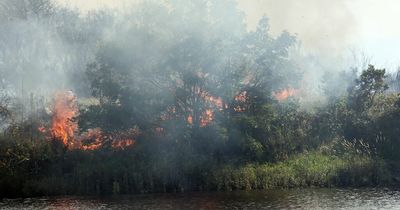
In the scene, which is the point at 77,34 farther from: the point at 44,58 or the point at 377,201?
the point at 377,201

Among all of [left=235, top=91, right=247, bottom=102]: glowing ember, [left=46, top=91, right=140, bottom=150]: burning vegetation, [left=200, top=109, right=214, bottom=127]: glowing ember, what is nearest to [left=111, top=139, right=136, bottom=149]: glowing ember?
[left=46, top=91, right=140, bottom=150]: burning vegetation

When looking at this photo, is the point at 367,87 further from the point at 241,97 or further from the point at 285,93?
the point at 241,97

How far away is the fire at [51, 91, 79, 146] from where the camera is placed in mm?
50438

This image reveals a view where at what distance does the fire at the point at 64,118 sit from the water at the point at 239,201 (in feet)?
30.5

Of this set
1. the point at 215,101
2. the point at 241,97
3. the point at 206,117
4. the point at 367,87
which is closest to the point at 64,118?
the point at 206,117

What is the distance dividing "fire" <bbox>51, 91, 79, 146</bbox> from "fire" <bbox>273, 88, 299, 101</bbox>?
67.4 ft

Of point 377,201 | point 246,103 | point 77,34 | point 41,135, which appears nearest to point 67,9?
point 77,34

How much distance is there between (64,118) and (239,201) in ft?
73.2

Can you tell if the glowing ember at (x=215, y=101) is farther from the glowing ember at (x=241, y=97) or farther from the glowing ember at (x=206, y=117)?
the glowing ember at (x=241, y=97)

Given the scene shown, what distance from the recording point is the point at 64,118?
5306 cm

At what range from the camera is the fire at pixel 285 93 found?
54469 mm

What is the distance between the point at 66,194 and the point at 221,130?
47.4 ft

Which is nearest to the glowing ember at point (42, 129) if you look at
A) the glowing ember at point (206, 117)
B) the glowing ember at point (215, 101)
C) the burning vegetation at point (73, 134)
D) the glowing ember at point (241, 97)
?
the burning vegetation at point (73, 134)

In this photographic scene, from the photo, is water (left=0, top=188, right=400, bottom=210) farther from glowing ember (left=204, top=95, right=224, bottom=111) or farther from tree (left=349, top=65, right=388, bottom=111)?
tree (left=349, top=65, right=388, bottom=111)
